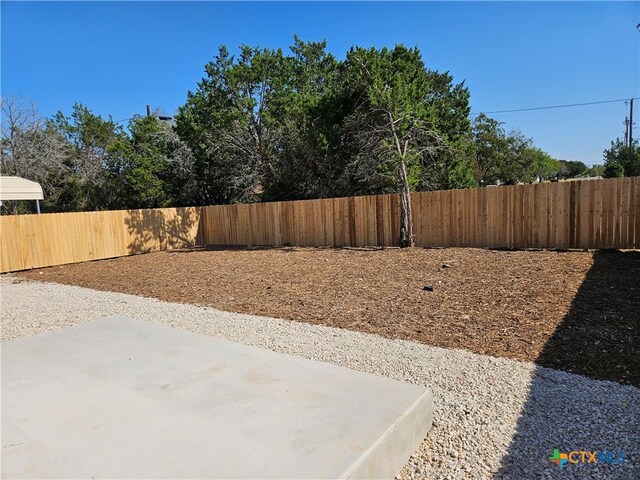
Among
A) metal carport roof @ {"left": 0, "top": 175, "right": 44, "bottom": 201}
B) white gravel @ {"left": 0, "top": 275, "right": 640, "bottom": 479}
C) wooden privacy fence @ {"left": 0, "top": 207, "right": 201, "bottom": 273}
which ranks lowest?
white gravel @ {"left": 0, "top": 275, "right": 640, "bottom": 479}

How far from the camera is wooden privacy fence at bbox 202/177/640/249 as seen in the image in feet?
27.3

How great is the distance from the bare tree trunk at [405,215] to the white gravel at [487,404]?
6383 mm

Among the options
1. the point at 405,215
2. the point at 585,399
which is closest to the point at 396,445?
the point at 585,399

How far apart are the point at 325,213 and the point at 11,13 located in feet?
28.0

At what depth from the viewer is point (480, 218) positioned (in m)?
9.87

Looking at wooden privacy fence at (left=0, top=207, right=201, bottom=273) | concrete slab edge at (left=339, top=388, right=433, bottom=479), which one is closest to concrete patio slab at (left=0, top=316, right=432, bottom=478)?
concrete slab edge at (left=339, top=388, right=433, bottom=479)

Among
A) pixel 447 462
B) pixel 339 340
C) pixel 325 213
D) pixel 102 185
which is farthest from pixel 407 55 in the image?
pixel 102 185

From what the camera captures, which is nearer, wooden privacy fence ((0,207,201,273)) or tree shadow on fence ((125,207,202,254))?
wooden privacy fence ((0,207,201,273))

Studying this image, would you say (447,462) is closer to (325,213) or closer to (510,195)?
(510,195)

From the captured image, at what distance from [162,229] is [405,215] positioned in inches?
364

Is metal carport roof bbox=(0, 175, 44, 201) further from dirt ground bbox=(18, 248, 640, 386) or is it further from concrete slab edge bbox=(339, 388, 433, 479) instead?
concrete slab edge bbox=(339, 388, 433, 479)

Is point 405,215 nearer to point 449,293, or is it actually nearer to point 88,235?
point 449,293

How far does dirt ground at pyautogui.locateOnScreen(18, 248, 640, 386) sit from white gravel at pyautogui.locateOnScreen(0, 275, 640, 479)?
12.8 inches

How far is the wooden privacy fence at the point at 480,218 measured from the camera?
834 cm
